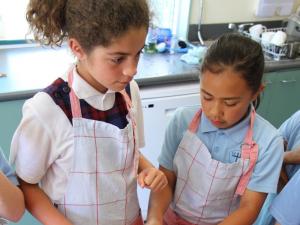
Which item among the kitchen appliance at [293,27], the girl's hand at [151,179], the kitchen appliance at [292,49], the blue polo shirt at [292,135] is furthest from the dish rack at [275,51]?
the girl's hand at [151,179]

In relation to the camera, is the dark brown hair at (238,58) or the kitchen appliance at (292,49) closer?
the dark brown hair at (238,58)

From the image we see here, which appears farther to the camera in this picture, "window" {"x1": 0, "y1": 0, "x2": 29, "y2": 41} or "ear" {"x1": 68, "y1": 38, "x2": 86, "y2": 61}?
"window" {"x1": 0, "y1": 0, "x2": 29, "y2": 41}

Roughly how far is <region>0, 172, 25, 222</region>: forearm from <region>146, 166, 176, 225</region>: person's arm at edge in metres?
0.31

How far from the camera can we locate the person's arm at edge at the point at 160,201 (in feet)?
2.94

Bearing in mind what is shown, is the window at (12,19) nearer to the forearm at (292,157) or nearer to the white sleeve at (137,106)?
the white sleeve at (137,106)

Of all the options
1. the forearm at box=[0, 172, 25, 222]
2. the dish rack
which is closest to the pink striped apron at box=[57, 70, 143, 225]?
Answer: the forearm at box=[0, 172, 25, 222]

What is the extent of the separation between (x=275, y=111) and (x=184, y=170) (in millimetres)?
1316

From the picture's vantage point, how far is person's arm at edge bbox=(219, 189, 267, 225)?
3.00 feet

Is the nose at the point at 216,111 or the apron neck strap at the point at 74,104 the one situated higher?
the apron neck strap at the point at 74,104

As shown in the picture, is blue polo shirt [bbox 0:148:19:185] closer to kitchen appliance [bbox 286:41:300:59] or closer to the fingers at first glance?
the fingers

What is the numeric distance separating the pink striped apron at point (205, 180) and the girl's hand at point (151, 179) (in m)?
0.14

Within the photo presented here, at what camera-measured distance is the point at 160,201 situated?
Result: 37.3 inches

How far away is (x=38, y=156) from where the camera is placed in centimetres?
75

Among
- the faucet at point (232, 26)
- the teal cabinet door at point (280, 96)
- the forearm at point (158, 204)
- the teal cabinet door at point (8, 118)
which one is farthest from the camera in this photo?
the faucet at point (232, 26)
